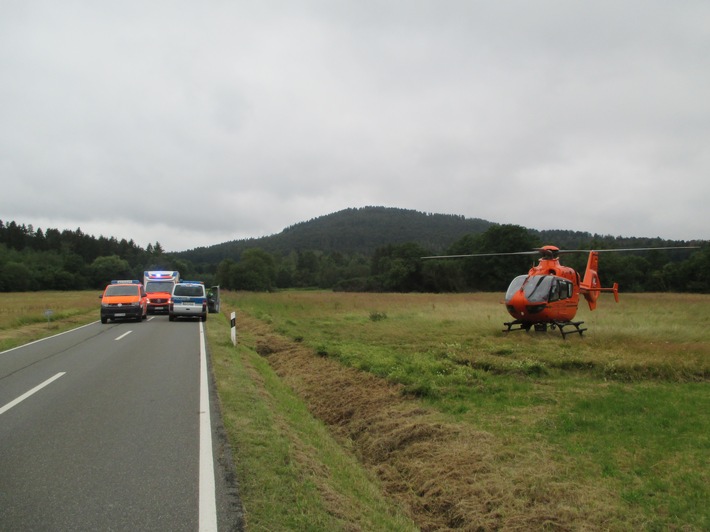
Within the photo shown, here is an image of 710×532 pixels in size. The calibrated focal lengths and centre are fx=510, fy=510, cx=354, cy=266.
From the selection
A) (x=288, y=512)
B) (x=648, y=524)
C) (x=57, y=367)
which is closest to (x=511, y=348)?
(x=648, y=524)

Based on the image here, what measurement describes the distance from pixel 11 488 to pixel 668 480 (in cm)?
668

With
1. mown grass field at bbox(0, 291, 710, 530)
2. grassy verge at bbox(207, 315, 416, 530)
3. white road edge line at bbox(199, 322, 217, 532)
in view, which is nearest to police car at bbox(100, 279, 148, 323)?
mown grass field at bbox(0, 291, 710, 530)

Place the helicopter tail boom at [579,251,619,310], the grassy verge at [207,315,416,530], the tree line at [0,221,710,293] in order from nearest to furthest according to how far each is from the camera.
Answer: the grassy verge at [207,315,416,530], the helicopter tail boom at [579,251,619,310], the tree line at [0,221,710,293]

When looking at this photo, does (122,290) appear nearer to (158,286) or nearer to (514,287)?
(158,286)

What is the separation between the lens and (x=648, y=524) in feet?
15.4

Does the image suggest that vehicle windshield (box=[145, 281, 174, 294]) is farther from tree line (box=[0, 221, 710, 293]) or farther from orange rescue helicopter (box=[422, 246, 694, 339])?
tree line (box=[0, 221, 710, 293])

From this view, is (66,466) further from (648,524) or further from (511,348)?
(511,348)

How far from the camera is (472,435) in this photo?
23.5 feet

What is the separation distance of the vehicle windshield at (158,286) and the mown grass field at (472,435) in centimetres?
1962

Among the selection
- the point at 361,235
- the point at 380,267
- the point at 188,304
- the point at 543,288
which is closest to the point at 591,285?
the point at 543,288

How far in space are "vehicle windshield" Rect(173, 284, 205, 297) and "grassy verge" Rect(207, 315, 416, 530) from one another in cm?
1809

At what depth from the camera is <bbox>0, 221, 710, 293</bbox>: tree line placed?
74.4m

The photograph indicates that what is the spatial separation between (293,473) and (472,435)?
2843 mm

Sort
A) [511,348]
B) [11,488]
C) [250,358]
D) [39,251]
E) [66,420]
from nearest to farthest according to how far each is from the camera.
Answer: [11,488], [66,420], [511,348], [250,358], [39,251]
